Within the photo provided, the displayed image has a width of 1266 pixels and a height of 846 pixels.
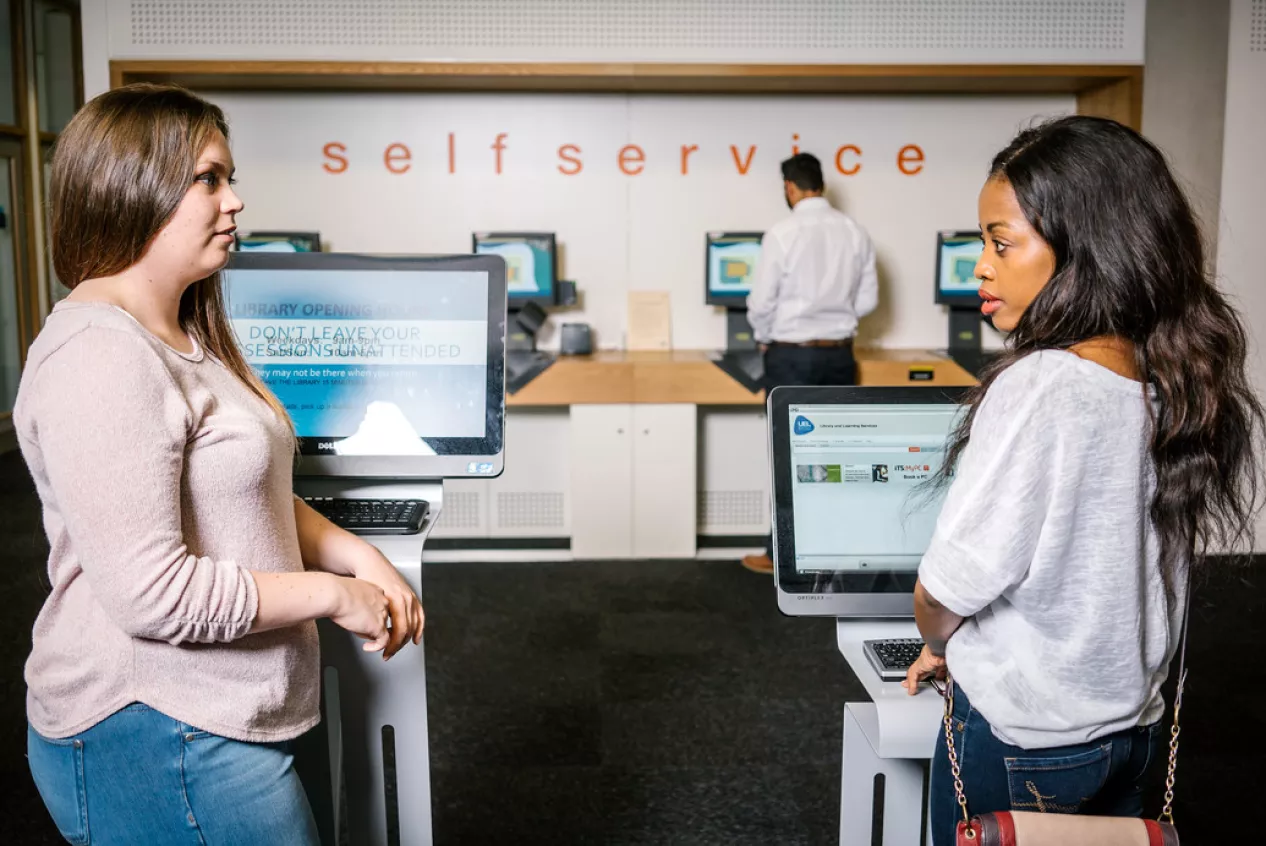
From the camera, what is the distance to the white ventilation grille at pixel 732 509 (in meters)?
4.95

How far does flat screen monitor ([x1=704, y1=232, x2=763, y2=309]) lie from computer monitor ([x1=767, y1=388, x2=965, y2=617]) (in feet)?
10.4

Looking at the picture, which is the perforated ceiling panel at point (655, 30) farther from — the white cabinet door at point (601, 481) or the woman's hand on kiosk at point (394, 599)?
the woman's hand on kiosk at point (394, 599)

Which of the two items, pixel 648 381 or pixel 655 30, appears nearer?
pixel 655 30

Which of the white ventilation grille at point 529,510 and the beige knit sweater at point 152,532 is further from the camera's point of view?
the white ventilation grille at point 529,510

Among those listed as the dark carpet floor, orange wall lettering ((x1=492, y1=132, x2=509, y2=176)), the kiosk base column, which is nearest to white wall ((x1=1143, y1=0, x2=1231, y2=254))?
the dark carpet floor

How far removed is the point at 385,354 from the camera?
1.95 m

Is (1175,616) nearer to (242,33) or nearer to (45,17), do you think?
(242,33)

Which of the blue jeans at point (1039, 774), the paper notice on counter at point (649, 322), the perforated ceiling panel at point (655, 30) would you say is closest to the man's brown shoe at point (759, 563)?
the paper notice on counter at point (649, 322)

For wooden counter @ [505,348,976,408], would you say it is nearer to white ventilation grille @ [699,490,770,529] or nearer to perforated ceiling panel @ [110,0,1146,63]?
white ventilation grille @ [699,490,770,529]

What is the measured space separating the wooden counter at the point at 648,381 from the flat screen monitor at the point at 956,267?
0.47 metres

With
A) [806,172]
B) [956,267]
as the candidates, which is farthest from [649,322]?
[956,267]

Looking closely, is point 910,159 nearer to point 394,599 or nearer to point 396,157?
point 396,157

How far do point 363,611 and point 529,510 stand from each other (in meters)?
3.60

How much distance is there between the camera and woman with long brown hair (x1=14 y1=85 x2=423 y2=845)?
110 centimetres
